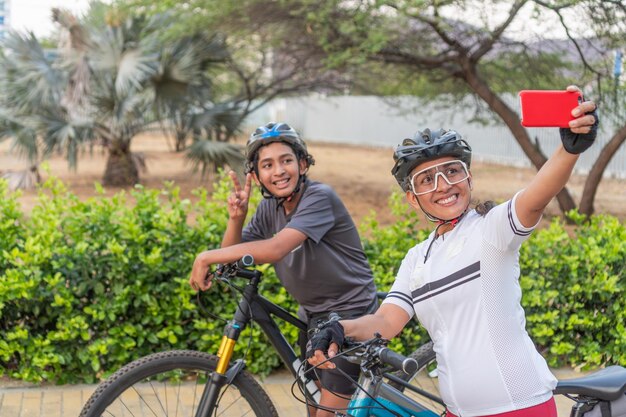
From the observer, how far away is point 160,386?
12.5 ft

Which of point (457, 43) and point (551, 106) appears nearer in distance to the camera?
point (551, 106)

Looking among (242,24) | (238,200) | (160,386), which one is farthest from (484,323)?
(242,24)

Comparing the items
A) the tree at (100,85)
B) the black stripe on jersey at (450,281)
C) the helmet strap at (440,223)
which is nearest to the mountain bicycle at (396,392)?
the black stripe on jersey at (450,281)

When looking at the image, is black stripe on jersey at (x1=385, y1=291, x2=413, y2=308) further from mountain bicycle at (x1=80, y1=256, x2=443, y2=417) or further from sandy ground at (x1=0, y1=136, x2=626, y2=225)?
sandy ground at (x1=0, y1=136, x2=626, y2=225)

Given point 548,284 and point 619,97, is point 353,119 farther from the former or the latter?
point 548,284

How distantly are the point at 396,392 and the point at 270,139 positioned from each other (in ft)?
4.14

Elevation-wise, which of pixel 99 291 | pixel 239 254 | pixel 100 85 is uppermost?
pixel 100 85

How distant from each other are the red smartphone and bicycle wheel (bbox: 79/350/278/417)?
5.71 ft

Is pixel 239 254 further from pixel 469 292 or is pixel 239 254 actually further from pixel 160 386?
pixel 469 292

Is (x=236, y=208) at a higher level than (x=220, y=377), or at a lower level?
higher

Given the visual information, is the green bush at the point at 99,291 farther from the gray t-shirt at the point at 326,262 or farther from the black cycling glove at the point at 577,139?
the black cycling glove at the point at 577,139

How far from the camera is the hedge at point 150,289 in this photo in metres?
5.20

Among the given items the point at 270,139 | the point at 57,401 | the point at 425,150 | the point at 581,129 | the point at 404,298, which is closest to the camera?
the point at 581,129

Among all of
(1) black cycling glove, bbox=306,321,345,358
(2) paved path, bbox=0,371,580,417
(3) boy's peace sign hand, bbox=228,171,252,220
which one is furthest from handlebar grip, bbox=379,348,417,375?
(2) paved path, bbox=0,371,580,417
